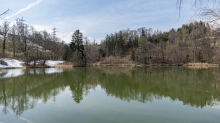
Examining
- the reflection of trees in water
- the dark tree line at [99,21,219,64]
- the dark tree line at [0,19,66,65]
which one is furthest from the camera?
the dark tree line at [99,21,219,64]

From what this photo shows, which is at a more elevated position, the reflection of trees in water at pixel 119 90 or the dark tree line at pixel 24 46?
the dark tree line at pixel 24 46

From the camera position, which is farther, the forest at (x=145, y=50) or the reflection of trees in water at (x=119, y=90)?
the forest at (x=145, y=50)

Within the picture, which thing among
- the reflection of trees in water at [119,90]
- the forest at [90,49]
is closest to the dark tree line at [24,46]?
the forest at [90,49]

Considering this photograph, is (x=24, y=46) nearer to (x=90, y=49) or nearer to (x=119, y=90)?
(x=90, y=49)

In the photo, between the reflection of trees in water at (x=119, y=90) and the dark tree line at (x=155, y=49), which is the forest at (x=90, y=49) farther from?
the reflection of trees in water at (x=119, y=90)

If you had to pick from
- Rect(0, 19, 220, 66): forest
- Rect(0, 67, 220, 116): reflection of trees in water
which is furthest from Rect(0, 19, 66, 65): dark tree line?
Rect(0, 67, 220, 116): reflection of trees in water

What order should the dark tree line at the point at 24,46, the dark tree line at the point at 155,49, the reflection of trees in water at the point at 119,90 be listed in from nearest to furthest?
the reflection of trees in water at the point at 119,90 < the dark tree line at the point at 24,46 < the dark tree line at the point at 155,49

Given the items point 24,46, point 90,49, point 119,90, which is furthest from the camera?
point 90,49

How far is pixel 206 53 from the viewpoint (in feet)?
132

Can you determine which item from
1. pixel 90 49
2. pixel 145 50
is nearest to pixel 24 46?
pixel 90 49

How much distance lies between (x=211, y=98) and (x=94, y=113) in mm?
6119

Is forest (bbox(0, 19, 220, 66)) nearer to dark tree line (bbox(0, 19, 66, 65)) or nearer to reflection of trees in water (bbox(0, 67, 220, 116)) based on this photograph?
dark tree line (bbox(0, 19, 66, 65))

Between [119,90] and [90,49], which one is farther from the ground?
[90,49]

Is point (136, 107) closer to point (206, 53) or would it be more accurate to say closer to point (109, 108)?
point (109, 108)
